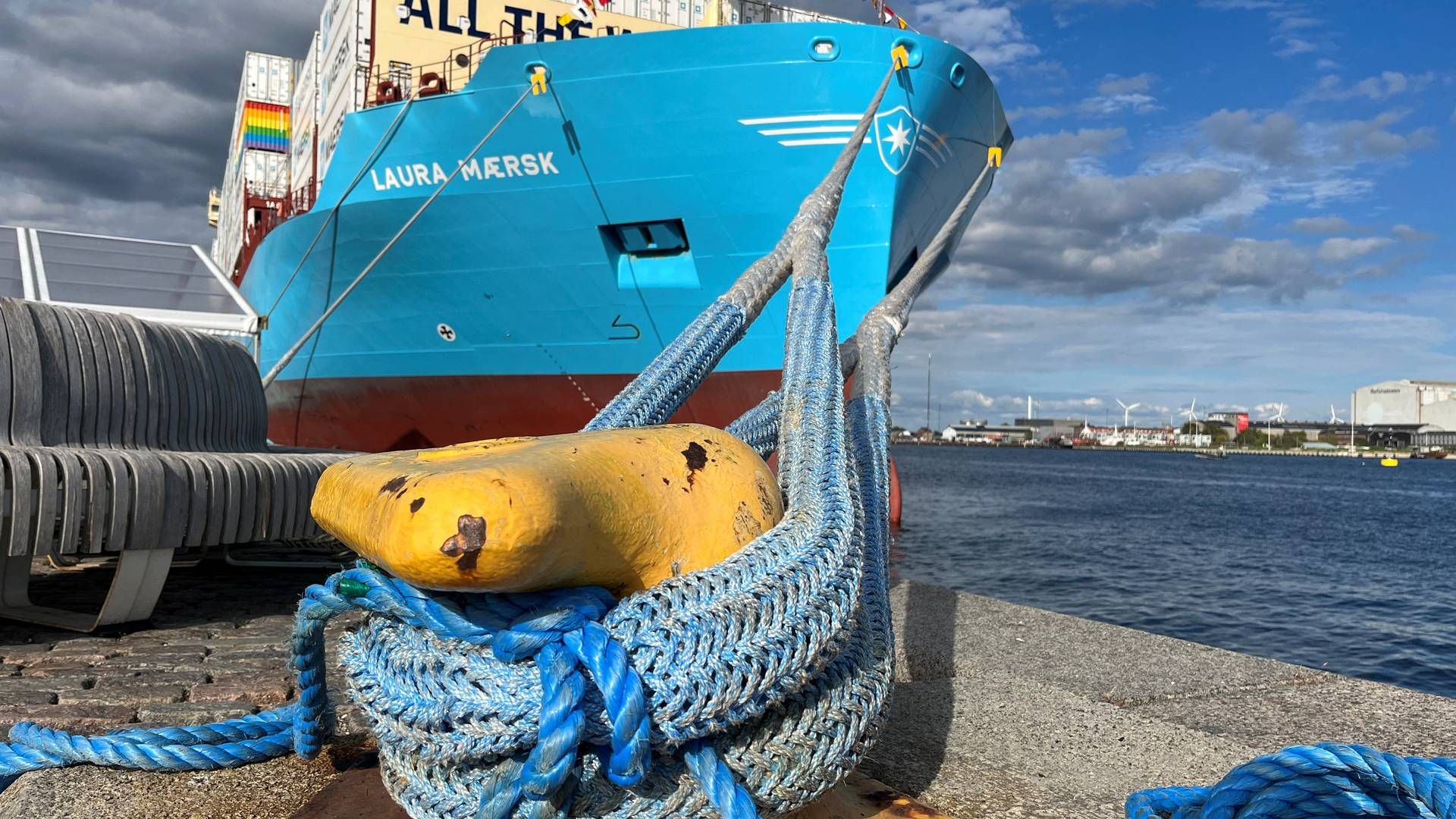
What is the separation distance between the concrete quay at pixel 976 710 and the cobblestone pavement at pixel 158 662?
11mm

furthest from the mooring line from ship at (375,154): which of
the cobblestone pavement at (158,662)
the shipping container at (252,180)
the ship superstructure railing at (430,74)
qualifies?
the shipping container at (252,180)

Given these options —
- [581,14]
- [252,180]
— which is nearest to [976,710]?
[581,14]

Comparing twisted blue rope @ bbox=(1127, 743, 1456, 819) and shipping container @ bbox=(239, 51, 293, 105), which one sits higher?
shipping container @ bbox=(239, 51, 293, 105)

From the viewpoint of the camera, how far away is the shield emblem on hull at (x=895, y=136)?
9891 mm

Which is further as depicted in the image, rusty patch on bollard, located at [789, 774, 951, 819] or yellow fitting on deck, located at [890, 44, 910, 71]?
yellow fitting on deck, located at [890, 44, 910, 71]

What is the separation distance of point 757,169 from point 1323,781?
9.25 m

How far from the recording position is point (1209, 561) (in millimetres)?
16641

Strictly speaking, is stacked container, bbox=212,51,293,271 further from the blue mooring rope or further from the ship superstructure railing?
the blue mooring rope

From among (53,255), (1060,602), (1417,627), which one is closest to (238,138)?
(53,255)

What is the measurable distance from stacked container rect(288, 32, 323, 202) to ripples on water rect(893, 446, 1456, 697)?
46.6 ft

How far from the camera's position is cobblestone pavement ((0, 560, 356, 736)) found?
8.70ft

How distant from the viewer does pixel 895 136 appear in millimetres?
9898

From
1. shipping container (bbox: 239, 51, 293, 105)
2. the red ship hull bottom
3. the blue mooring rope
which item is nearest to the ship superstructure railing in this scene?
the red ship hull bottom

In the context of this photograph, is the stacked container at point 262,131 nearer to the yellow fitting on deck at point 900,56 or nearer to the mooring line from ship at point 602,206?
the mooring line from ship at point 602,206
